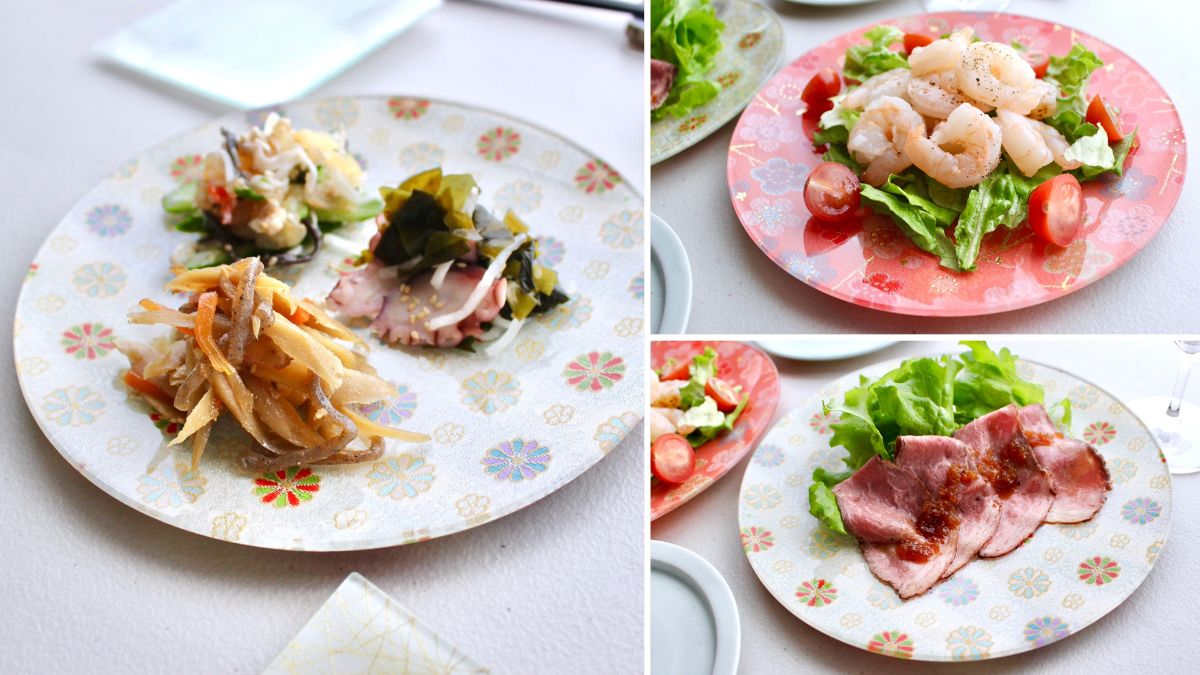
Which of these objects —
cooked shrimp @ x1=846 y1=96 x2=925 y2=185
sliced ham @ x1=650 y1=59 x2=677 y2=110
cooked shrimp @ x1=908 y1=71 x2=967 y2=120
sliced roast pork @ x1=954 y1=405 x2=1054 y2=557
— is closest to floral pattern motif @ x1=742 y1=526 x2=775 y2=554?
sliced roast pork @ x1=954 y1=405 x2=1054 y2=557

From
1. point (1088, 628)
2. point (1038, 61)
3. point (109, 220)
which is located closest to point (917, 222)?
point (1038, 61)

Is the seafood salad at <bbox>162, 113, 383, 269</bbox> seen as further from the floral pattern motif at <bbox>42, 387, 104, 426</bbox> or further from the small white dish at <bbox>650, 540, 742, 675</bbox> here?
the small white dish at <bbox>650, 540, 742, 675</bbox>

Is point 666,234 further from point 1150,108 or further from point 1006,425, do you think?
point 1150,108

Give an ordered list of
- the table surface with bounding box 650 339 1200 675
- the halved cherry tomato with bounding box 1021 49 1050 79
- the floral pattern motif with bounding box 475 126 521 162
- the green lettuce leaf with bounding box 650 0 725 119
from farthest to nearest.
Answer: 1. the floral pattern motif with bounding box 475 126 521 162
2. the green lettuce leaf with bounding box 650 0 725 119
3. the halved cherry tomato with bounding box 1021 49 1050 79
4. the table surface with bounding box 650 339 1200 675

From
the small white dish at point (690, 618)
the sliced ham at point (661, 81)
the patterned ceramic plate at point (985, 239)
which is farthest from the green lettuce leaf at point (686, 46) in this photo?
the small white dish at point (690, 618)

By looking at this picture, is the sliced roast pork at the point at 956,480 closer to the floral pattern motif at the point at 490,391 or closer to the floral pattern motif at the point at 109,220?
the floral pattern motif at the point at 490,391

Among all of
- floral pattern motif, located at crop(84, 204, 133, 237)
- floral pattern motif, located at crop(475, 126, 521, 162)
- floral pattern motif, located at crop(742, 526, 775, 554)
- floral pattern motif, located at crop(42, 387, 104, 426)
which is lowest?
floral pattern motif, located at crop(742, 526, 775, 554)
